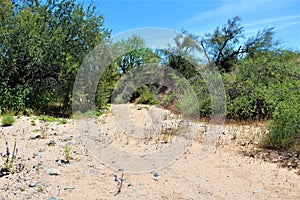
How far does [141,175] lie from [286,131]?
2821mm

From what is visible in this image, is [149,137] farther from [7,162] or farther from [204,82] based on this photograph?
[204,82]

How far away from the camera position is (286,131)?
4.46m

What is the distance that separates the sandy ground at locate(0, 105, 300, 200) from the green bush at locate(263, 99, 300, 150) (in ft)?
1.04

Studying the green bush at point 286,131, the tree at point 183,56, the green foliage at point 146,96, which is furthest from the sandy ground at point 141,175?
the green foliage at point 146,96

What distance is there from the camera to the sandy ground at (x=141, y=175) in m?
2.82

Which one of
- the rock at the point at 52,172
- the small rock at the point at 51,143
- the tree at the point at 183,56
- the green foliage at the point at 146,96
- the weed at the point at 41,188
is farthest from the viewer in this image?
the green foliage at the point at 146,96

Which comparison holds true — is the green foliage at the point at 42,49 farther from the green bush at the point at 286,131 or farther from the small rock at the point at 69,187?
the green bush at the point at 286,131

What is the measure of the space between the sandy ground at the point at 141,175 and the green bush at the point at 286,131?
0.32 metres

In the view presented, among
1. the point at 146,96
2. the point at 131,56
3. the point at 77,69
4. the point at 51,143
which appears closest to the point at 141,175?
the point at 51,143

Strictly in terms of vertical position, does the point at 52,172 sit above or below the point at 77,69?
below

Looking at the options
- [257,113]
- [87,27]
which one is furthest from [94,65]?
[257,113]

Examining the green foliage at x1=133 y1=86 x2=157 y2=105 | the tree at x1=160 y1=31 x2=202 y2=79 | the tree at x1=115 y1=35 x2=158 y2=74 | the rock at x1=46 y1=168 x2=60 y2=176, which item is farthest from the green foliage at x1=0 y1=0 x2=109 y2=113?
the rock at x1=46 y1=168 x2=60 y2=176

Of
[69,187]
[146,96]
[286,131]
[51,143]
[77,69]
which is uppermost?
[77,69]

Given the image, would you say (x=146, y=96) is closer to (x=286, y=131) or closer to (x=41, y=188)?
(x=286, y=131)
